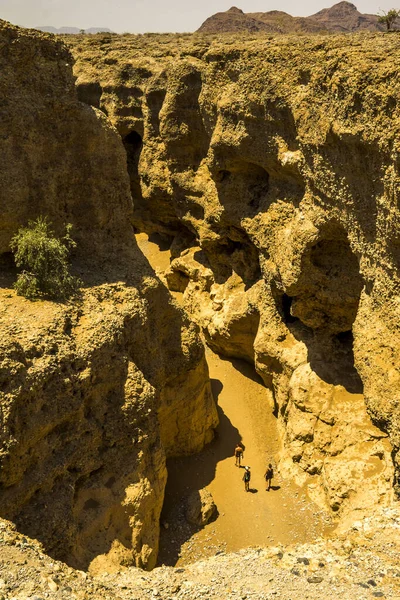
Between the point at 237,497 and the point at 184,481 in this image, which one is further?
the point at 184,481

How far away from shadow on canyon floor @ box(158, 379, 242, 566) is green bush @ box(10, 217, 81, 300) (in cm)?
559

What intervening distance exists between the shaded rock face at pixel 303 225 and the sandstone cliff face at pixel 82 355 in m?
3.08

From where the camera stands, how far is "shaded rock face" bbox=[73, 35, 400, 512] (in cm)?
848

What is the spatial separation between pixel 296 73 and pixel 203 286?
8874mm

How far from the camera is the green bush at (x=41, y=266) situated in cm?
950

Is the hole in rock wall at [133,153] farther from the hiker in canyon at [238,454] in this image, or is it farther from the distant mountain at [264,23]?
the distant mountain at [264,23]

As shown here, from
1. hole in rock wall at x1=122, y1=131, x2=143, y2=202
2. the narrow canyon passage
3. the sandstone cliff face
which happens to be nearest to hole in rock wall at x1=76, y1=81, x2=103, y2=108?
hole in rock wall at x1=122, y1=131, x2=143, y2=202

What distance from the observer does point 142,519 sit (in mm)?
9336

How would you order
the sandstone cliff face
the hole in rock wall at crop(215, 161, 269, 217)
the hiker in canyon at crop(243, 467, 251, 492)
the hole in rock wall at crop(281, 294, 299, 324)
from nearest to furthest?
the sandstone cliff face → the hiker in canyon at crop(243, 467, 251, 492) → the hole in rock wall at crop(281, 294, 299, 324) → the hole in rock wall at crop(215, 161, 269, 217)

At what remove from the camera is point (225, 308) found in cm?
1608

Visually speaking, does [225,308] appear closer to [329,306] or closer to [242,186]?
[242,186]

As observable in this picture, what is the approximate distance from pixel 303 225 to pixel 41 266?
611cm

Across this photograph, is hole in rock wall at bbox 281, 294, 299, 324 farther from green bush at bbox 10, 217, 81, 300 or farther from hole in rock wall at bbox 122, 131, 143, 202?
hole in rock wall at bbox 122, 131, 143, 202

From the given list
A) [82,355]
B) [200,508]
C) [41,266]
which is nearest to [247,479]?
[200,508]
